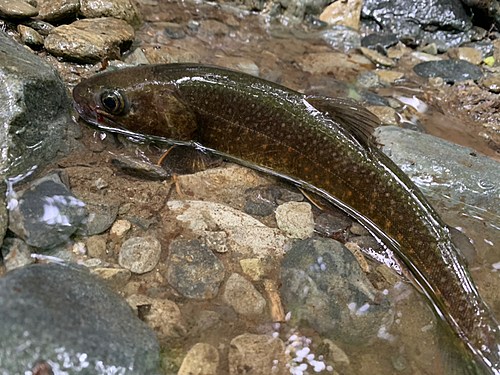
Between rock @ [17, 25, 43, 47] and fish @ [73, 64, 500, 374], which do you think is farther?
rock @ [17, 25, 43, 47]

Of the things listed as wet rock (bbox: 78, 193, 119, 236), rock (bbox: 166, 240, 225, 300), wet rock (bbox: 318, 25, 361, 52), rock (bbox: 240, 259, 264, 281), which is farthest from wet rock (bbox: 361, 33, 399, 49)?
wet rock (bbox: 78, 193, 119, 236)

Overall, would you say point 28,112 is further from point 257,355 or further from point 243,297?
point 257,355

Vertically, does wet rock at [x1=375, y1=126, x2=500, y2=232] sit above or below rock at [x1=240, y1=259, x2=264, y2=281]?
above

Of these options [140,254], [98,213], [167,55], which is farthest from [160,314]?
[167,55]

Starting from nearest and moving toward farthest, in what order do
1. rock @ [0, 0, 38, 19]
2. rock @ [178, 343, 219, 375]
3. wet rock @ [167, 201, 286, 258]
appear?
rock @ [178, 343, 219, 375] < wet rock @ [167, 201, 286, 258] < rock @ [0, 0, 38, 19]

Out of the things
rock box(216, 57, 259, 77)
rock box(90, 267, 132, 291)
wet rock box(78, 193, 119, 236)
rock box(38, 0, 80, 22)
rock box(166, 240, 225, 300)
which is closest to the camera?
rock box(90, 267, 132, 291)

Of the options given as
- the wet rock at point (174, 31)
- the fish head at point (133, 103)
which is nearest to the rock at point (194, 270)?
the fish head at point (133, 103)

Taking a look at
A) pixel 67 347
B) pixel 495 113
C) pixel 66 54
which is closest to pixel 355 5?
pixel 495 113

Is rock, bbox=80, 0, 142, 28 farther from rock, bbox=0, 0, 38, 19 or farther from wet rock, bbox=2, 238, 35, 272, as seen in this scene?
wet rock, bbox=2, 238, 35, 272
